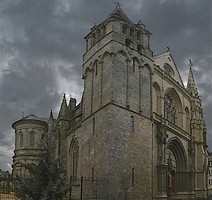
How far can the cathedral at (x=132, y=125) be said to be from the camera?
26.7 meters

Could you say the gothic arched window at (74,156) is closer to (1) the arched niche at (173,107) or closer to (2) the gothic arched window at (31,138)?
(1) the arched niche at (173,107)

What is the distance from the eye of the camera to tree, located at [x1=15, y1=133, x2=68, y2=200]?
1812 centimetres

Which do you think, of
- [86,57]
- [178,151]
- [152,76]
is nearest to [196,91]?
[178,151]

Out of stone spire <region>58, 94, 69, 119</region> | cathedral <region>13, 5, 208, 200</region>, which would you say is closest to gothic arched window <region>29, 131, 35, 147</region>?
stone spire <region>58, 94, 69, 119</region>

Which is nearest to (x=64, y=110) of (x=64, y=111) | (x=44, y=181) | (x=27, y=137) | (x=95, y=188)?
(x=64, y=111)

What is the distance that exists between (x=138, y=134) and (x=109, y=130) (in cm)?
302

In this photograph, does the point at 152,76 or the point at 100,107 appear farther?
the point at 152,76

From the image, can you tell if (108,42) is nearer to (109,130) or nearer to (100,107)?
(100,107)

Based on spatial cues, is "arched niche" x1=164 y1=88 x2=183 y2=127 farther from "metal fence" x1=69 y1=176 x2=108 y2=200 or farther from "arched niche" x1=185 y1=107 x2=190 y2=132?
"metal fence" x1=69 y1=176 x2=108 y2=200

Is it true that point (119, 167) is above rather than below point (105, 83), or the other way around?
below

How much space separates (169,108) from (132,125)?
1005cm

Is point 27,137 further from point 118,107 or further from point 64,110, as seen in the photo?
point 118,107

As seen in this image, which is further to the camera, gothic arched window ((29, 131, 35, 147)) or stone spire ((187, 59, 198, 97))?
gothic arched window ((29, 131, 35, 147))

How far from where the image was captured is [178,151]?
119 ft
